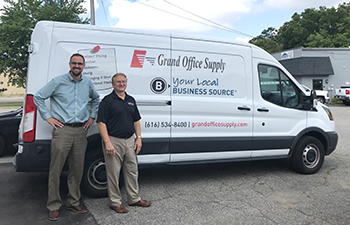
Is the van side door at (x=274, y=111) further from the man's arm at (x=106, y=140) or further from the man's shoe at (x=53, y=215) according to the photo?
the man's shoe at (x=53, y=215)

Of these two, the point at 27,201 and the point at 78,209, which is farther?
the point at 27,201

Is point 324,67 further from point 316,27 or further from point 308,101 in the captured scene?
point 308,101

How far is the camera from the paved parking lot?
3.73 meters

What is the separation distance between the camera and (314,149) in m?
5.63

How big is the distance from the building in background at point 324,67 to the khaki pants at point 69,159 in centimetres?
2792

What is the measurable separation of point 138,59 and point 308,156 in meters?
3.56

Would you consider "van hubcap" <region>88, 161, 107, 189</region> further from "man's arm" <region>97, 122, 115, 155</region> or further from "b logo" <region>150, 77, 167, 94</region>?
"b logo" <region>150, 77, 167, 94</region>

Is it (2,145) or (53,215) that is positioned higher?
(2,145)

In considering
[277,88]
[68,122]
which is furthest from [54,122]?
[277,88]

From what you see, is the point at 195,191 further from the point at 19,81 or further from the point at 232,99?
the point at 19,81

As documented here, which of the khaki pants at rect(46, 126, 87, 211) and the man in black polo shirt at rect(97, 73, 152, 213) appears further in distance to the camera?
the man in black polo shirt at rect(97, 73, 152, 213)

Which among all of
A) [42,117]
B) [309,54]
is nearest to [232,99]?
[42,117]

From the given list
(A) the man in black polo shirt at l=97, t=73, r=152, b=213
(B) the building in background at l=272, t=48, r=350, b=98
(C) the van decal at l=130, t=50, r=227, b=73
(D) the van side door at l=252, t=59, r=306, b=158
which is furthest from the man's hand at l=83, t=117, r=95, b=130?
(B) the building in background at l=272, t=48, r=350, b=98

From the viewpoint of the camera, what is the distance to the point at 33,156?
394 centimetres
